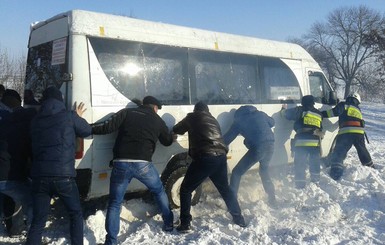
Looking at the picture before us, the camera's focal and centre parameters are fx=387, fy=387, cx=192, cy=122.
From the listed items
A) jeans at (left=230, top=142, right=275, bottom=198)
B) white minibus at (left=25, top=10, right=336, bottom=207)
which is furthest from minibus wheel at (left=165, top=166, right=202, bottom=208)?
jeans at (left=230, top=142, right=275, bottom=198)

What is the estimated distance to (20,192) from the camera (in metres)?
4.97

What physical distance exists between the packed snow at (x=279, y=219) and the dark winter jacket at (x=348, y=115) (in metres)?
0.87

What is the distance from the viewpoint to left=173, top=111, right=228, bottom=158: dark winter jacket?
5355 mm

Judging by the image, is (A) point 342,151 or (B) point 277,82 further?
(A) point 342,151

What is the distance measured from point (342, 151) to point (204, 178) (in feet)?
12.7

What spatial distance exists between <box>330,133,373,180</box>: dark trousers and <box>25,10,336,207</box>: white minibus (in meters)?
0.95

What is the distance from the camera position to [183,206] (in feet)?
17.6

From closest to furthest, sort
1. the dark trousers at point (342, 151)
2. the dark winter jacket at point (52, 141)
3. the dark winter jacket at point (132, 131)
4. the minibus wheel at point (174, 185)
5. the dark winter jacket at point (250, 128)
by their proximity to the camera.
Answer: the dark winter jacket at point (52, 141) → the dark winter jacket at point (132, 131) → the minibus wheel at point (174, 185) → the dark winter jacket at point (250, 128) → the dark trousers at point (342, 151)

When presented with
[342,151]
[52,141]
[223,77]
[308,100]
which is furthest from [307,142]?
[52,141]

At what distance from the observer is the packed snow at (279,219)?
16.3 feet

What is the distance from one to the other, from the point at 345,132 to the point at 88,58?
5512 millimetres

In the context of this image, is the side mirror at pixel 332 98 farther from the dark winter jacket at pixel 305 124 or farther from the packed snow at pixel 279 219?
the packed snow at pixel 279 219

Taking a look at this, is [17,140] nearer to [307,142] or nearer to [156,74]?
[156,74]

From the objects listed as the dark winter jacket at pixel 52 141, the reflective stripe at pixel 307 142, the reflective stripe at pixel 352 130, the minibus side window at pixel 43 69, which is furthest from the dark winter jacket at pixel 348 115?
the dark winter jacket at pixel 52 141
